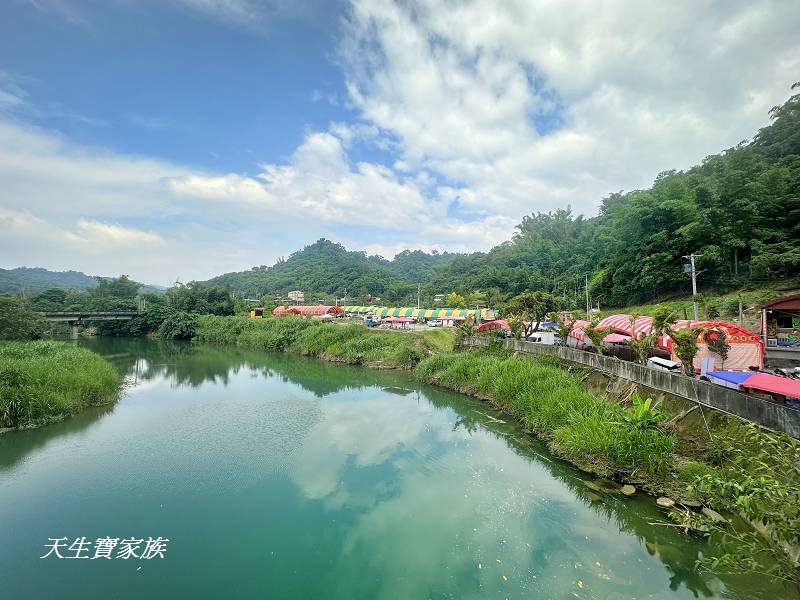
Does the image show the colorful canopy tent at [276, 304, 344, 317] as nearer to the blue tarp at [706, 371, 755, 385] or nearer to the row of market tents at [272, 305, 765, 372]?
the row of market tents at [272, 305, 765, 372]

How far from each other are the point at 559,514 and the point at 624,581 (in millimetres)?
2325

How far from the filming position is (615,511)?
30.3 ft

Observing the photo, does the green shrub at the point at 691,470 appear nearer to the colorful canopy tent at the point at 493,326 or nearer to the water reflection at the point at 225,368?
the water reflection at the point at 225,368

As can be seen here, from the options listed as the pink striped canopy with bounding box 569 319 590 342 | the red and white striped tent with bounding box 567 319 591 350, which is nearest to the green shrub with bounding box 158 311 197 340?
the red and white striped tent with bounding box 567 319 591 350

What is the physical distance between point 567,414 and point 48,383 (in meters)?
20.5

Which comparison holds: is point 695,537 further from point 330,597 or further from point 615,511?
point 330,597

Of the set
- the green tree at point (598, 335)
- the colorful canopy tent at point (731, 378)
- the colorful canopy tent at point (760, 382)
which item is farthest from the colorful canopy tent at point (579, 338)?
the colorful canopy tent at point (760, 382)

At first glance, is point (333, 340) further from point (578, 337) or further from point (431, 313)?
point (578, 337)

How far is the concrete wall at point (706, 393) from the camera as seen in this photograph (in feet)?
23.9

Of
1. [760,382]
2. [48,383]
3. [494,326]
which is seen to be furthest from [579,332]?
[48,383]

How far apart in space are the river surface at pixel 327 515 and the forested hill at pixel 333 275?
65.9 m

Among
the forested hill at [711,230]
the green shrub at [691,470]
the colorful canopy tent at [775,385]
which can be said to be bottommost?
the green shrub at [691,470]

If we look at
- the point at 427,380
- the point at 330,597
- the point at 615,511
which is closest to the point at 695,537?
the point at 615,511

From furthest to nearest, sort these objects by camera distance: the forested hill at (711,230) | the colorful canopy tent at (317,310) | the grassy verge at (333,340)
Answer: the colorful canopy tent at (317,310), the grassy verge at (333,340), the forested hill at (711,230)
